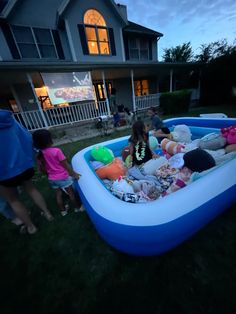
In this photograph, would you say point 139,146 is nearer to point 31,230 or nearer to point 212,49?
point 31,230

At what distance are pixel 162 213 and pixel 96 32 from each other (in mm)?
11325

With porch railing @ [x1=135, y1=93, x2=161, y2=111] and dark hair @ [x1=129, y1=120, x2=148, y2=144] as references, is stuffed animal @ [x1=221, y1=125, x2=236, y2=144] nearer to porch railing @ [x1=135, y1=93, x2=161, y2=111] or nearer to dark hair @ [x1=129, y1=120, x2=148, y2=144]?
dark hair @ [x1=129, y1=120, x2=148, y2=144]

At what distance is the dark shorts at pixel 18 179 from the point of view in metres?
1.69

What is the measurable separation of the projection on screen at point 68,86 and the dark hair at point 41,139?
664 centimetres

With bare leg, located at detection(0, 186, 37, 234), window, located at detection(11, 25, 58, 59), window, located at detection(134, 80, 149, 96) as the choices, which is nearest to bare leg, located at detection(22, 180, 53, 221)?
bare leg, located at detection(0, 186, 37, 234)

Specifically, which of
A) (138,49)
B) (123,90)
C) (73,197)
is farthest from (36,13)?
(73,197)

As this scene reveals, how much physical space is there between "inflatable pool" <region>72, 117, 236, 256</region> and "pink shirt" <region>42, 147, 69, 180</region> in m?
0.47

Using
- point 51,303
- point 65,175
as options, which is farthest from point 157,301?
point 65,175

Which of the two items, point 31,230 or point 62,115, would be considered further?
point 62,115

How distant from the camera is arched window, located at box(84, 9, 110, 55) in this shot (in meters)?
8.64

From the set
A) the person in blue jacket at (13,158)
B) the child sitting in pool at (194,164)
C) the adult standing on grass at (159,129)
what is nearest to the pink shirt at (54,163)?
the person in blue jacket at (13,158)

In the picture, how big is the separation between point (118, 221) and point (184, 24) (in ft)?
105

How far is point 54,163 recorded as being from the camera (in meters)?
1.92

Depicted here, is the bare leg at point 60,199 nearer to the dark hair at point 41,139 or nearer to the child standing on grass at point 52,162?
the child standing on grass at point 52,162
